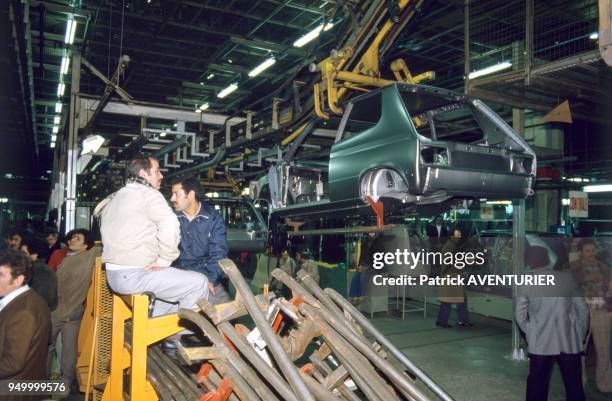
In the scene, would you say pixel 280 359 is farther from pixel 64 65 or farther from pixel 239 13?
pixel 64 65

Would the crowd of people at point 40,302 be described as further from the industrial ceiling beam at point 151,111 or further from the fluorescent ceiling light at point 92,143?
the industrial ceiling beam at point 151,111

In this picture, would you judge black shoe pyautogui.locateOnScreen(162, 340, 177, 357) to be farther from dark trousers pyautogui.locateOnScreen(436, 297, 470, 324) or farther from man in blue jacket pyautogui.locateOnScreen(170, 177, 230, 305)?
dark trousers pyautogui.locateOnScreen(436, 297, 470, 324)

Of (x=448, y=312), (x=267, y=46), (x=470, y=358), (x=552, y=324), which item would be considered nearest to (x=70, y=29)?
(x=267, y=46)

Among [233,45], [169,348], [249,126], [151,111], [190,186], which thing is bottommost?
[169,348]

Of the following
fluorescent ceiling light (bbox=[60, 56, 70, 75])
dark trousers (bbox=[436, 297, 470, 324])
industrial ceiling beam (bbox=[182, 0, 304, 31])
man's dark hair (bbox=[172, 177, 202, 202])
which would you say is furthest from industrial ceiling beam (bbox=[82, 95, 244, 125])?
dark trousers (bbox=[436, 297, 470, 324])

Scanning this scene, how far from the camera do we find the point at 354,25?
6.18 m

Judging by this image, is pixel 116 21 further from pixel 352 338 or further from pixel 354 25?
pixel 352 338

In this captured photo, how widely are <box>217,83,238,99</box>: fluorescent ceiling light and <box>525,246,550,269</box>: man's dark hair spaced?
11.7m

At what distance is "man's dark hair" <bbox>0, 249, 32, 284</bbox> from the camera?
126 inches

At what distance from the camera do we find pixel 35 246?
5305 mm

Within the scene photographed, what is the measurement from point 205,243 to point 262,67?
9.31m

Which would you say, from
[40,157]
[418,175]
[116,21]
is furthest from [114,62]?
[40,157]

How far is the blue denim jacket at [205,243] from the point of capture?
395 cm

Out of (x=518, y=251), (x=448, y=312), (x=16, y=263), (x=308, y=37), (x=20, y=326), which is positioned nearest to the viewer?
(x=20, y=326)
